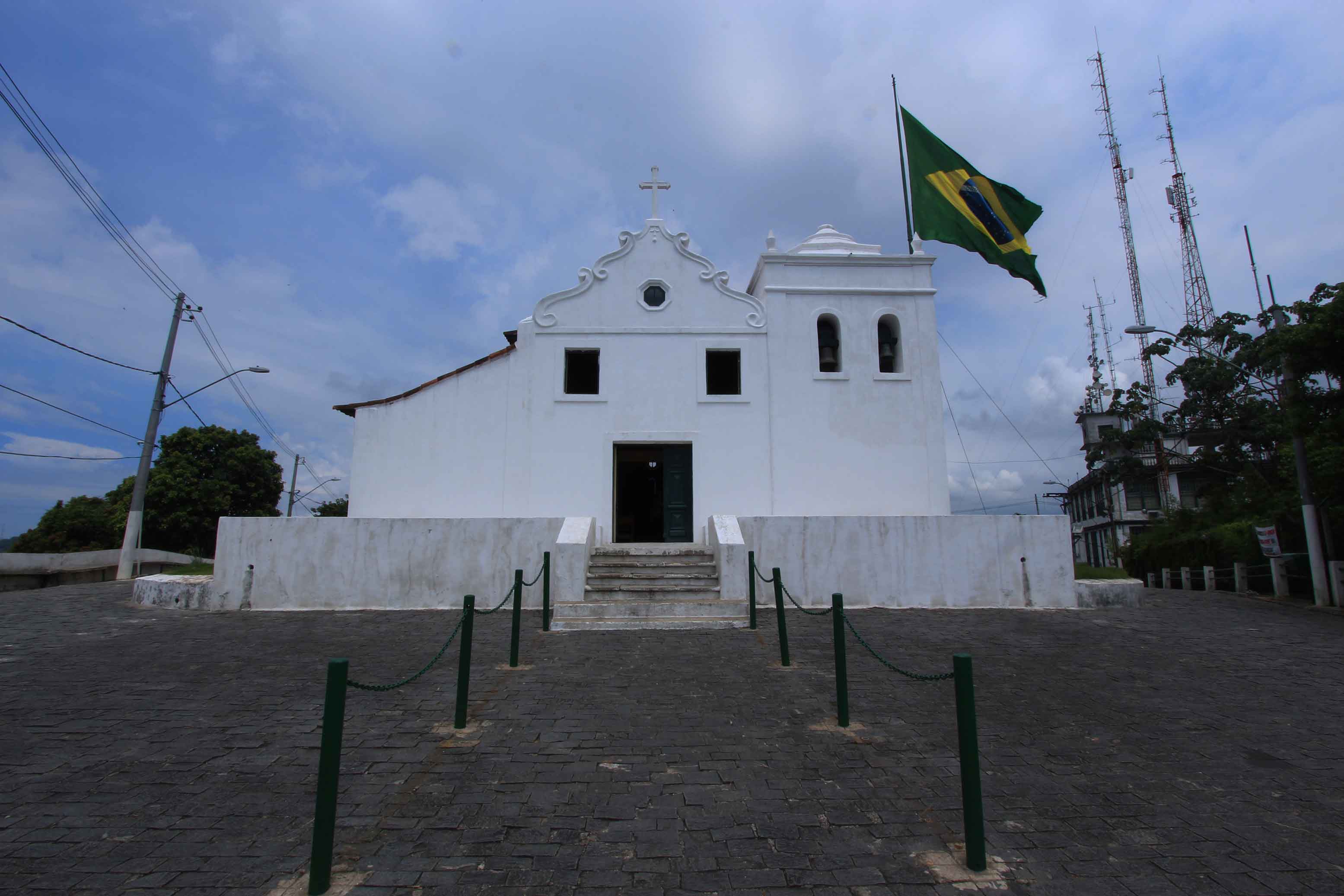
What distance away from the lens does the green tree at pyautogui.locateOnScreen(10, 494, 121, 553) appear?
30.8 metres

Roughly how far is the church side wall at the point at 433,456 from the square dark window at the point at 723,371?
14.3 feet

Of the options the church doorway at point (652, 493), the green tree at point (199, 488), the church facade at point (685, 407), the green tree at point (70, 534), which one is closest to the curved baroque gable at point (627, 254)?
the church facade at point (685, 407)

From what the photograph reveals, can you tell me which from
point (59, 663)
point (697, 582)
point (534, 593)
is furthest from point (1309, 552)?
point (59, 663)

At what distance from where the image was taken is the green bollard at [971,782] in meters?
3.45

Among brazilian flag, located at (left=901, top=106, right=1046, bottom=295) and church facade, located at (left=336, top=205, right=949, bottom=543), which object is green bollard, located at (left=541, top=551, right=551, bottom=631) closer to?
church facade, located at (left=336, top=205, right=949, bottom=543)

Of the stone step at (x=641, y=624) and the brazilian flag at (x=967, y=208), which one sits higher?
the brazilian flag at (x=967, y=208)

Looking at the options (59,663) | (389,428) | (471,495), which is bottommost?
(59,663)

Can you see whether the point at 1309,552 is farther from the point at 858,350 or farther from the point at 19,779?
the point at 19,779

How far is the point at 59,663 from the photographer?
7.94 meters

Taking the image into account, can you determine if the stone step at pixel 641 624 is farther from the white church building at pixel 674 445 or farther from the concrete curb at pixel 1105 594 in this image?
the concrete curb at pixel 1105 594

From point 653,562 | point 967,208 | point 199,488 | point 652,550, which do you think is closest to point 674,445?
point 652,550

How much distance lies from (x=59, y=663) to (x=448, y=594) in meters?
5.04

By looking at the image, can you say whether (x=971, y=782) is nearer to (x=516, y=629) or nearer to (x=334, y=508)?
(x=516, y=629)

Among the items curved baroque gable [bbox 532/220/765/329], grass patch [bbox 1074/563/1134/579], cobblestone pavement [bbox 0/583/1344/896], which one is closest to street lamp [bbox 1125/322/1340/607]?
grass patch [bbox 1074/563/1134/579]
